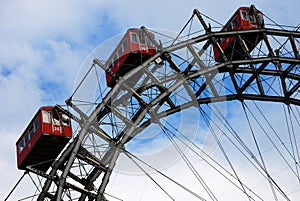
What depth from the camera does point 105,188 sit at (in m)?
31.8

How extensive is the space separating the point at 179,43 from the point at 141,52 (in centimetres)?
182

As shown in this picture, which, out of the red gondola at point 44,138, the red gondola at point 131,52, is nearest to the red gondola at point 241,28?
the red gondola at point 131,52

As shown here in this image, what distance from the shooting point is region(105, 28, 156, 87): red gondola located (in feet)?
111

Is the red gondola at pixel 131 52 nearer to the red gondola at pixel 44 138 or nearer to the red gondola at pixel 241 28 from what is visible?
the red gondola at pixel 44 138

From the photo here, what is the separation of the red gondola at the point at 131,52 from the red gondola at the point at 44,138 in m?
2.90

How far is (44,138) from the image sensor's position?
3334cm

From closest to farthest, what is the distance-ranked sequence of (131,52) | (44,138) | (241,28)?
(44,138), (131,52), (241,28)

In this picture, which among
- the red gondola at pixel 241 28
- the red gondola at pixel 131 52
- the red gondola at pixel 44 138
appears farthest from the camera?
the red gondola at pixel 241 28

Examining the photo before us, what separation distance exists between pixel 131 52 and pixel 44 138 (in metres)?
5.57

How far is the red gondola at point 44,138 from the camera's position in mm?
33344

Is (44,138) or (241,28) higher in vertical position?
(241,28)

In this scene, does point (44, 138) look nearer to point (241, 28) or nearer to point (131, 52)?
point (131, 52)

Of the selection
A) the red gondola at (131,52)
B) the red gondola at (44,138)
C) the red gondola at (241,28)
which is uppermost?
the red gondola at (241,28)

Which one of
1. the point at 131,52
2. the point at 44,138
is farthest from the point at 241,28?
the point at 44,138
